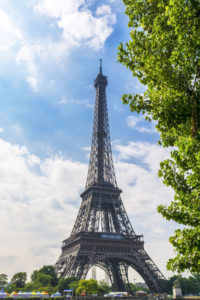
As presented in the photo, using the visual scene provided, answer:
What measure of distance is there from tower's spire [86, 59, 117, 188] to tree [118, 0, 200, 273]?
68.2m

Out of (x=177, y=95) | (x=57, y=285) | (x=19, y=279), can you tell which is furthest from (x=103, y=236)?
(x=177, y=95)

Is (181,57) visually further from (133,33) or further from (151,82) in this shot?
(133,33)

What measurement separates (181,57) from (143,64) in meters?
2.36

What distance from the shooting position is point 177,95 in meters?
11.9

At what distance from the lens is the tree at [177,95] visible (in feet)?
36.1

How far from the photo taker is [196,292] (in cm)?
8969

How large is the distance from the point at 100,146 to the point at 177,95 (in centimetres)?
7822

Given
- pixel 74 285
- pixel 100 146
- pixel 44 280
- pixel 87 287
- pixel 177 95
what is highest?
pixel 100 146

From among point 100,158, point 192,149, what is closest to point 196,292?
point 100,158

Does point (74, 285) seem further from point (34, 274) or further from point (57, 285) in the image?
point (34, 274)

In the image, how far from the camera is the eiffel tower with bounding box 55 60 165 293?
217 feet

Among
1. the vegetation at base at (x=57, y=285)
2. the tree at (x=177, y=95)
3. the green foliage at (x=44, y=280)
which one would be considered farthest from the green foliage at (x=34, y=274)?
the tree at (x=177, y=95)

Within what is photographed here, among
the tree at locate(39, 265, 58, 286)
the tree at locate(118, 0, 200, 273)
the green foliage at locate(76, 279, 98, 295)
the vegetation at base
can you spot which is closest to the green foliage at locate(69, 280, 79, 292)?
the vegetation at base

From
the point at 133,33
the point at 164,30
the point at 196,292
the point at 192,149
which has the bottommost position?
the point at 196,292
